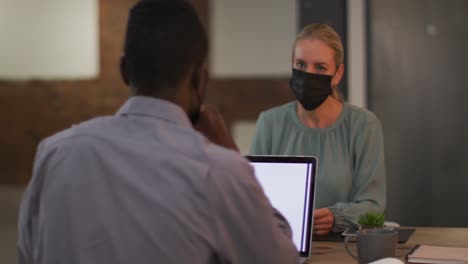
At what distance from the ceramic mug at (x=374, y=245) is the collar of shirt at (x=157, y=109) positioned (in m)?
0.78

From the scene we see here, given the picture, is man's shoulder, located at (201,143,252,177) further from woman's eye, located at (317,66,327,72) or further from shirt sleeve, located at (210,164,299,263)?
woman's eye, located at (317,66,327,72)

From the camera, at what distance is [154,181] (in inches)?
38.2

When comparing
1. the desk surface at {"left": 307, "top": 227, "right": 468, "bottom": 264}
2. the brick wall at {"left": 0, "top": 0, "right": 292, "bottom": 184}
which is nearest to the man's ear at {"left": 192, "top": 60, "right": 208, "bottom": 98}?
the desk surface at {"left": 307, "top": 227, "right": 468, "bottom": 264}

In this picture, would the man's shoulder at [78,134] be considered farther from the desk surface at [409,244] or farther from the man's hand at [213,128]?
the desk surface at [409,244]

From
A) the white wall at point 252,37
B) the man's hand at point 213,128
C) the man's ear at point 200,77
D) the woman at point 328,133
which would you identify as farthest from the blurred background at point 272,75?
the man's ear at point 200,77

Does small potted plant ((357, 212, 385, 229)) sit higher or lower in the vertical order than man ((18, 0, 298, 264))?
lower

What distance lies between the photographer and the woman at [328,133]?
2199mm

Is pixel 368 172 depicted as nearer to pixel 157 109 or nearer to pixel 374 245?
pixel 374 245

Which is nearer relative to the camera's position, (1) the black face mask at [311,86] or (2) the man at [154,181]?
(2) the man at [154,181]

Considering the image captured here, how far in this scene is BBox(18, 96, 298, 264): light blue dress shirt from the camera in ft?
3.17

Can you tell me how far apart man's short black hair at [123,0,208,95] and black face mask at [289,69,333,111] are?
1.23 metres

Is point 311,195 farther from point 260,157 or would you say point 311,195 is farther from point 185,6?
point 185,6

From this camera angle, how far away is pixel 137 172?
38.4 inches

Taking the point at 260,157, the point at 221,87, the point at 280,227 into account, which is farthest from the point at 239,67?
the point at 280,227
